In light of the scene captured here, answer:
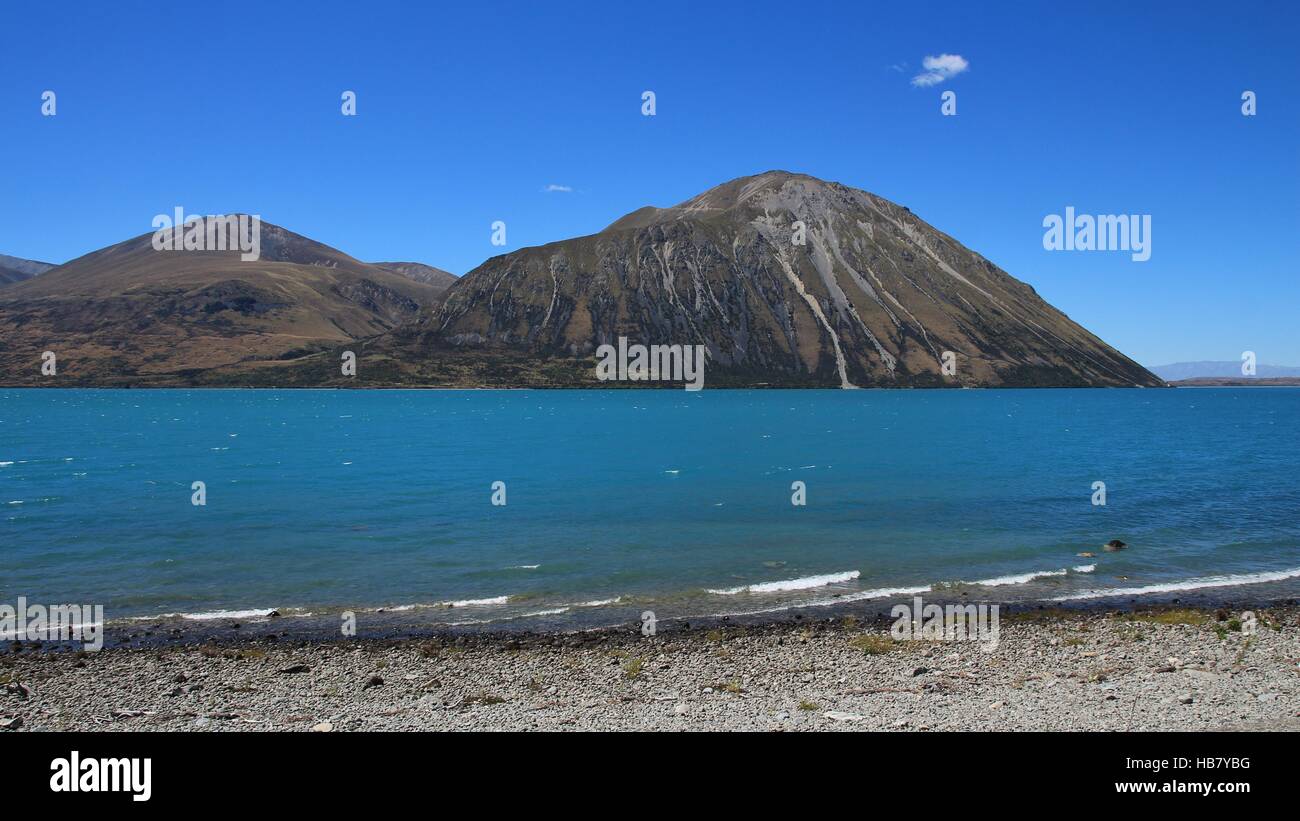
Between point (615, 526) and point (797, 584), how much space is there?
14.8 metres

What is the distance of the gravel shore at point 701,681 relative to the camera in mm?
15195

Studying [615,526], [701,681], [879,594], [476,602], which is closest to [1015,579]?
[879,594]

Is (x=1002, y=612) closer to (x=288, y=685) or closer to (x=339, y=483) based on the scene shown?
(x=288, y=685)

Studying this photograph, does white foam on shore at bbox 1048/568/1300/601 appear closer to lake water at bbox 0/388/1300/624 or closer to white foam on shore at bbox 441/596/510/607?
lake water at bbox 0/388/1300/624

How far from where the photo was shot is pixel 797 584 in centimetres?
2966

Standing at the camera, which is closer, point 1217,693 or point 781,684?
point 1217,693

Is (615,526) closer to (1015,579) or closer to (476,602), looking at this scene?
(476,602)

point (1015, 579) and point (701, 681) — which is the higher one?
point (701, 681)

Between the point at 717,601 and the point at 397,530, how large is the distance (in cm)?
2042

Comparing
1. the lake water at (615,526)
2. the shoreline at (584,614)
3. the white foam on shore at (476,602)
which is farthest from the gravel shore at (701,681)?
the lake water at (615,526)

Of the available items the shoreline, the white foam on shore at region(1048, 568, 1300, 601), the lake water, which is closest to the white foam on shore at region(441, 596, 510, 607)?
the lake water

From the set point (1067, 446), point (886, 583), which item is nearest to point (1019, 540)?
point (886, 583)

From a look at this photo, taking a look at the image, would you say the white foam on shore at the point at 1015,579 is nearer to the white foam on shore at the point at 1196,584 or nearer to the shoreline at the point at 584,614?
the shoreline at the point at 584,614
